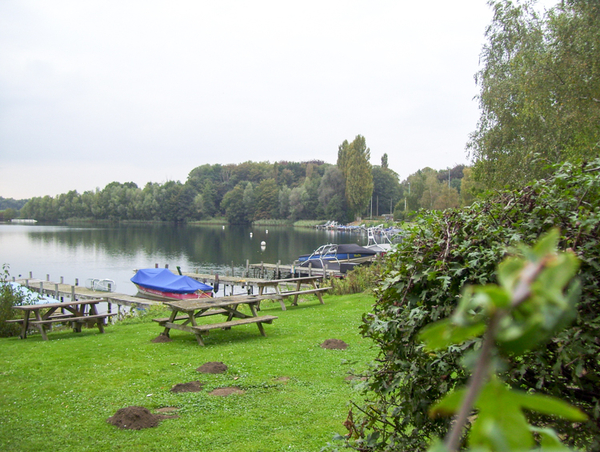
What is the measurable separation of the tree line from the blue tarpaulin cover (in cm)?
5653

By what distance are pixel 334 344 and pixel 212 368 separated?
2.59 metres

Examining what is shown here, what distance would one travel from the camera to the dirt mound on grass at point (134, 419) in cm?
556

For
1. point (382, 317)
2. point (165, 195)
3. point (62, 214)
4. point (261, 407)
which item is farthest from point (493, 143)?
point (62, 214)

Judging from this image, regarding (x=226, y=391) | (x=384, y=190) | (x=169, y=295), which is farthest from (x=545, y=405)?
(x=384, y=190)

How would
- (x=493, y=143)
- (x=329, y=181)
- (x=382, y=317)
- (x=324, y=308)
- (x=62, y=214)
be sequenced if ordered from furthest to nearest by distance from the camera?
(x=62, y=214) → (x=329, y=181) → (x=493, y=143) → (x=324, y=308) → (x=382, y=317)

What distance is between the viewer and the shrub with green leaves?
2.11m

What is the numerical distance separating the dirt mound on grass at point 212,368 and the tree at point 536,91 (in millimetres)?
9224

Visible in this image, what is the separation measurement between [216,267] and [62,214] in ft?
318

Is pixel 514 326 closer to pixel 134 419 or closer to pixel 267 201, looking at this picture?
pixel 134 419

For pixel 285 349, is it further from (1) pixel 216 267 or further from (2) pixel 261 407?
(1) pixel 216 267

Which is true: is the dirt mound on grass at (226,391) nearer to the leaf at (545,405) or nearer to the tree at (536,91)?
the leaf at (545,405)

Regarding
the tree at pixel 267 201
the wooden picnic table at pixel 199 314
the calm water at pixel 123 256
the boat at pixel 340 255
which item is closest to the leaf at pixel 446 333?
the wooden picnic table at pixel 199 314

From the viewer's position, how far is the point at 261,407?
20.2 feet

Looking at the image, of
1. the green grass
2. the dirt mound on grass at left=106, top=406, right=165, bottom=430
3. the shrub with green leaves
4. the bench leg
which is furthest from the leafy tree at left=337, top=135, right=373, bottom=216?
the shrub with green leaves
